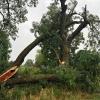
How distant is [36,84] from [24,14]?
7852mm

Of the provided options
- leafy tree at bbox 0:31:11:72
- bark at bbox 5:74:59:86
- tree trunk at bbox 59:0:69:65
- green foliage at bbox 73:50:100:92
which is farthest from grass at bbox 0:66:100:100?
tree trunk at bbox 59:0:69:65

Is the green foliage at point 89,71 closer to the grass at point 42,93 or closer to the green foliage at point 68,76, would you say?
the green foliage at point 68,76

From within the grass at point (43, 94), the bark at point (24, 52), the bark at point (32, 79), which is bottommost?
the grass at point (43, 94)

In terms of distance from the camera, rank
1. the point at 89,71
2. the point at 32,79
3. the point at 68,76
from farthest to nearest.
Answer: the point at 89,71
the point at 32,79
the point at 68,76

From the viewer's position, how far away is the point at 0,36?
25.8 metres

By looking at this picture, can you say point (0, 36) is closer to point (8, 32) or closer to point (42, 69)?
point (8, 32)

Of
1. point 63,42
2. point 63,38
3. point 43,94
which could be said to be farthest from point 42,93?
point 63,38

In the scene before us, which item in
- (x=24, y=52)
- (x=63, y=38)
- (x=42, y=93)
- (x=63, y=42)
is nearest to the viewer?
(x=42, y=93)

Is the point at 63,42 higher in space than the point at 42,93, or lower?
higher

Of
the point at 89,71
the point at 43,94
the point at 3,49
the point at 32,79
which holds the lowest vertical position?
the point at 43,94

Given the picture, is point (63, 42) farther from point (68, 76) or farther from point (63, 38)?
point (68, 76)

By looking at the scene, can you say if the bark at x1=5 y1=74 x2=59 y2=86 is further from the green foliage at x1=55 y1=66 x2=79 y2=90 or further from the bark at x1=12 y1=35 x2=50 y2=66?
the bark at x1=12 y1=35 x2=50 y2=66

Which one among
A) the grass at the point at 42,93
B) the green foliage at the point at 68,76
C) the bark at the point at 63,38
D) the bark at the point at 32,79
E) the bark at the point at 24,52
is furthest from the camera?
the bark at the point at 63,38

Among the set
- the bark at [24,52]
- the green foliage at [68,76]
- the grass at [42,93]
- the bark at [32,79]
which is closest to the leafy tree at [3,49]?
the bark at [24,52]
